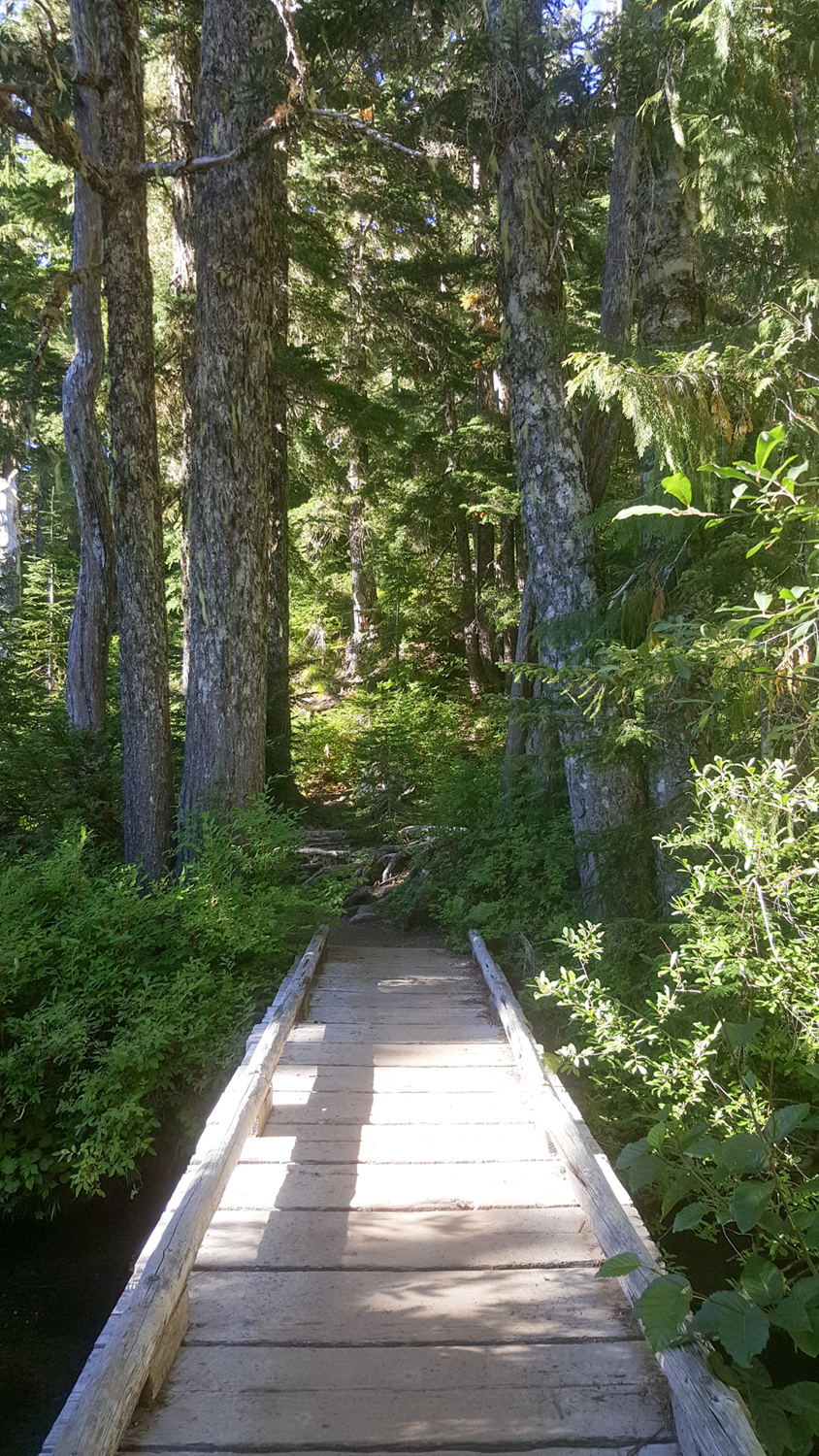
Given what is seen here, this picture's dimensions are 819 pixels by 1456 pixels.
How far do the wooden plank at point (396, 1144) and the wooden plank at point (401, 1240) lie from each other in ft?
1.51

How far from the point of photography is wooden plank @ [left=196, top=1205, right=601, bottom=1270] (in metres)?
3.26

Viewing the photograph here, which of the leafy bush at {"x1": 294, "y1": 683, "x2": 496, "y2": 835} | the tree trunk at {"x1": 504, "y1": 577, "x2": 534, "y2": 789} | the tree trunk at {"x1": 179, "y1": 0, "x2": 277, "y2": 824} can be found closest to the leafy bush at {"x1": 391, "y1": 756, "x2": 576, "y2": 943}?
the tree trunk at {"x1": 504, "y1": 577, "x2": 534, "y2": 789}

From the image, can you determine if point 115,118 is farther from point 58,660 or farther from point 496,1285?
point 58,660

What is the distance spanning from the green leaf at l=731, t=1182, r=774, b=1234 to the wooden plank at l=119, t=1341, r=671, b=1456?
505mm

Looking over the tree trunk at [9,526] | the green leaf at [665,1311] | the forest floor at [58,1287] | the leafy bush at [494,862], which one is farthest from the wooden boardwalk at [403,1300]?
the tree trunk at [9,526]

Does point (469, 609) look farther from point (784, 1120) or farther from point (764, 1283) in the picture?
point (764, 1283)

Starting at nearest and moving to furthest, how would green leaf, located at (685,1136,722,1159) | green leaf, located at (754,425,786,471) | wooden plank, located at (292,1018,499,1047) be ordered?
green leaf, located at (754,425,786,471) < green leaf, located at (685,1136,722,1159) < wooden plank, located at (292,1018,499,1047)

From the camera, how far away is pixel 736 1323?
2439 millimetres

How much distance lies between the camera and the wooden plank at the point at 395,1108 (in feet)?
14.8

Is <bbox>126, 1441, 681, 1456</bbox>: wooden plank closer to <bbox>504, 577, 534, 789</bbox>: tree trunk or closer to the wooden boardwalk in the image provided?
the wooden boardwalk

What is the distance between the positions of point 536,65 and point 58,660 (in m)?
21.9

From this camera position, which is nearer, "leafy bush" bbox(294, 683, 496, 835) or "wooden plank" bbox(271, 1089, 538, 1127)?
"wooden plank" bbox(271, 1089, 538, 1127)

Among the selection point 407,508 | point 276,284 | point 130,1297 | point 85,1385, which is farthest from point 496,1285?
point 407,508

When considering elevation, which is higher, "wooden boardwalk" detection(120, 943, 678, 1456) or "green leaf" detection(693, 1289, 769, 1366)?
"green leaf" detection(693, 1289, 769, 1366)
